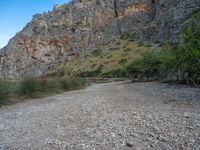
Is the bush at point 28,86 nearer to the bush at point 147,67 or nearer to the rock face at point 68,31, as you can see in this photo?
the bush at point 147,67

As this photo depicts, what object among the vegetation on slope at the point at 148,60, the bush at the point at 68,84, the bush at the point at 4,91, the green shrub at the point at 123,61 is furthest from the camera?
Answer: the green shrub at the point at 123,61

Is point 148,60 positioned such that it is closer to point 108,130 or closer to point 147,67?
point 147,67

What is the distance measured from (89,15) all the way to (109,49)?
22.2 m

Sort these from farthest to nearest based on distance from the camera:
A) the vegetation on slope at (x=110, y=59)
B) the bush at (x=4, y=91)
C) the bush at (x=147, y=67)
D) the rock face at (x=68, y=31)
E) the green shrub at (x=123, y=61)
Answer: the rock face at (x=68, y=31) < the green shrub at (x=123, y=61) < the vegetation on slope at (x=110, y=59) < the bush at (x=147, y=67) < the bush at (x=4, y=91)

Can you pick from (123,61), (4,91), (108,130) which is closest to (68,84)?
(4,91)

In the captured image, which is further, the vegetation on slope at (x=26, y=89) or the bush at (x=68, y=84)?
the bush at (x=68, y=84)

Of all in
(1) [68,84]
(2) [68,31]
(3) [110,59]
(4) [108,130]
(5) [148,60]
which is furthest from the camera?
(2) [68,31]

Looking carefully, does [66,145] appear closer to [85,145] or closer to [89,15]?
[85,145]

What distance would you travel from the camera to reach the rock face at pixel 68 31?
7769 centimetres

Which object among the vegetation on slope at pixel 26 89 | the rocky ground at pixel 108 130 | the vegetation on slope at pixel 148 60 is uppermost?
the vegetation on slope at pixel 148 60

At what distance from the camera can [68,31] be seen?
282 ft

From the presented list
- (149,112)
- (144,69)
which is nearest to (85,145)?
(149,112)

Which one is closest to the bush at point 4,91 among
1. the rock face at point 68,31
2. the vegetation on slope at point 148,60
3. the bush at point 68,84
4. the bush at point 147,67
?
the bush at point 68,84

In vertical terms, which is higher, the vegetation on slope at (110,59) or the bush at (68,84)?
the vegetation on slope at (110,59)
